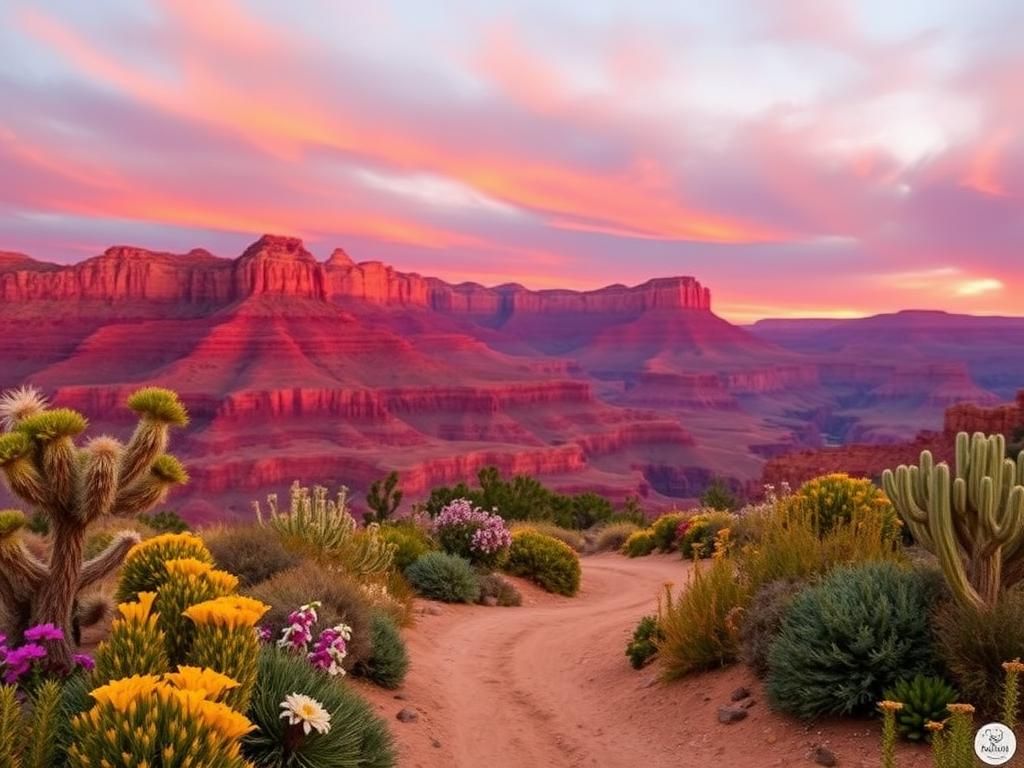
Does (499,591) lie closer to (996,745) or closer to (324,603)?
(324,603)

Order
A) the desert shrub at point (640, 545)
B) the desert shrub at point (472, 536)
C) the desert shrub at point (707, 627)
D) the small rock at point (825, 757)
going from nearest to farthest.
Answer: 1. the small rock at point (825, 757)
2. the desert shrub at point (707, 627)
3. the desert shrub at point (472, 536)
4. the desert shrub at point (640, 545)

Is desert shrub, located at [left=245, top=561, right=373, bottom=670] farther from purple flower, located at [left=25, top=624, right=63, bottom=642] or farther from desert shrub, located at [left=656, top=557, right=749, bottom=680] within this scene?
desert shrub, located at [left=656, top=557, right=749, bottom=680]

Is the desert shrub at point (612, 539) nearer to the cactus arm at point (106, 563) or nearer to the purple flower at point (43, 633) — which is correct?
the cactus arm at point (106, 563)

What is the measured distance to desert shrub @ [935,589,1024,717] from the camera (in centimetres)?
625

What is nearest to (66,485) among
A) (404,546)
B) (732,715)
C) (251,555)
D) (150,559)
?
(150,559)

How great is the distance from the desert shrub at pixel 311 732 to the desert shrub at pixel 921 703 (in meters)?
3.98

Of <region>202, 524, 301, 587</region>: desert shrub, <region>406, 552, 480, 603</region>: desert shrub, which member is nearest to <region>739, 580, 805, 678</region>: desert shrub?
<region>202, 524, 301, 587</region>: desert shrub

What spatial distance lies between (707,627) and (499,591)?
809 centimetres

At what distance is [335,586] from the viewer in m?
8.99

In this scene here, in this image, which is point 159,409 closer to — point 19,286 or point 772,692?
point 772,692

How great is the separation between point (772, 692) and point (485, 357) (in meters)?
162

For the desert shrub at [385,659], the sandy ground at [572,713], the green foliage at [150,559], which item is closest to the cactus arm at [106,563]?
the green foliage at [150,559]

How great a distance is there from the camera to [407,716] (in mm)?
8141

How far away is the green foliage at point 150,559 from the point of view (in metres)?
7.17
